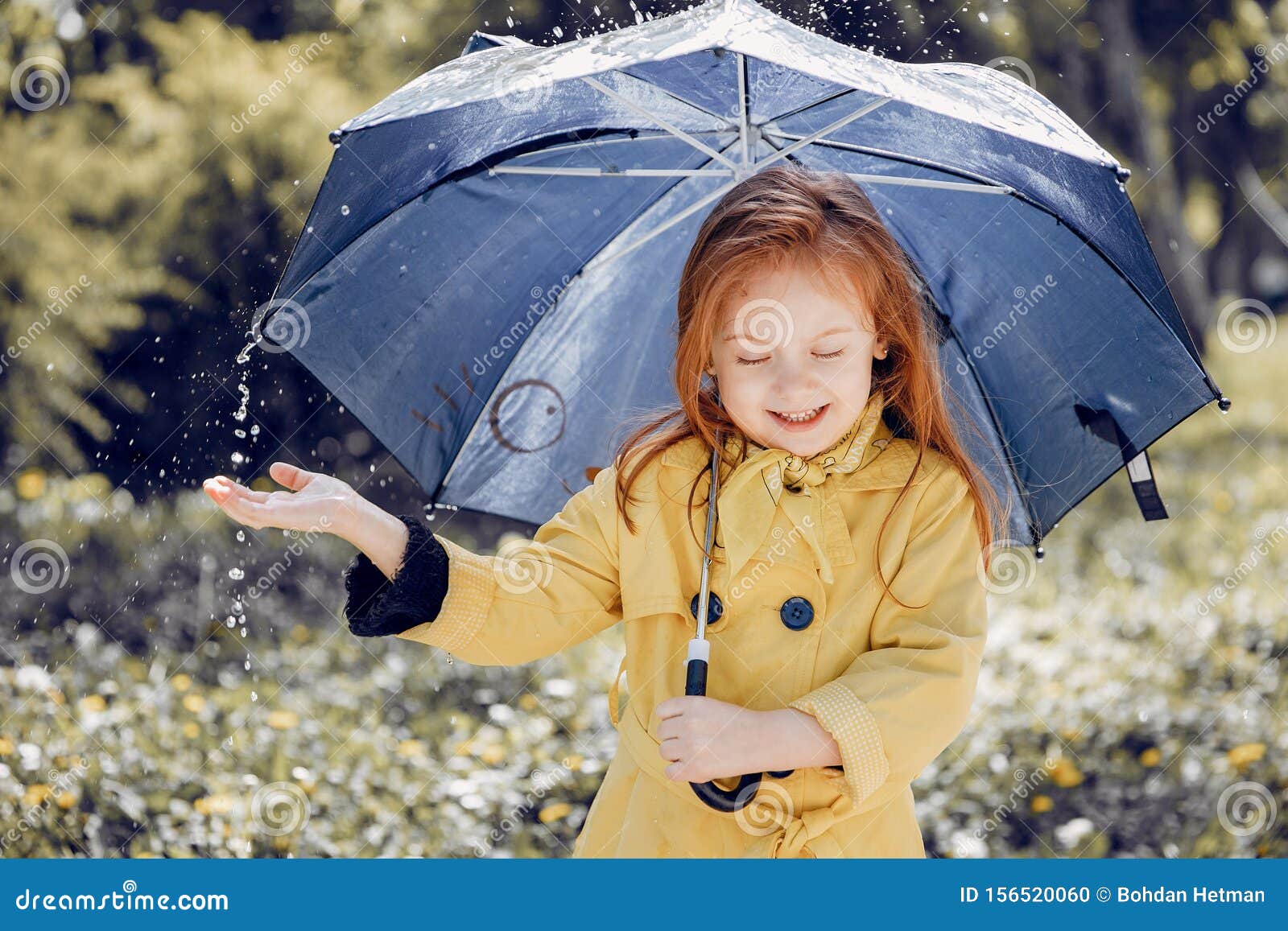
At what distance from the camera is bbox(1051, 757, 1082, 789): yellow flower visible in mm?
4441

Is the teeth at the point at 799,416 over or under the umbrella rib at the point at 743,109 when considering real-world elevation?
under

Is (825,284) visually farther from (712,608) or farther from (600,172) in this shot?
(600,172)

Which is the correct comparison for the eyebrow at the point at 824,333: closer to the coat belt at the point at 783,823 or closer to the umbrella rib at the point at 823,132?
the umbrella rib at the point at 823,132

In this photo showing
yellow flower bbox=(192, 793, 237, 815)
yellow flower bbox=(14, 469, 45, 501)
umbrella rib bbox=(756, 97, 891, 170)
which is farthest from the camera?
yellow flower bbox=(14, 469, 45, 501)

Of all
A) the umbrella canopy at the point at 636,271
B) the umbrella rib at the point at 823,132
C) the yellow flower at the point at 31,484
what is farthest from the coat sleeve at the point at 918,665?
the yellow flower at the point at 31,484

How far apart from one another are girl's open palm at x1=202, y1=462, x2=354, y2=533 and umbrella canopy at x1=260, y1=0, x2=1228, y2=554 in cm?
52

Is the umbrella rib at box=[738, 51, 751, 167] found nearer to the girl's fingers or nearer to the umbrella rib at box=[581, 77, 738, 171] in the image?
the umbrella rib at box=[581, 77, 738, 171]

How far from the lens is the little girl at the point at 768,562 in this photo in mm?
2086

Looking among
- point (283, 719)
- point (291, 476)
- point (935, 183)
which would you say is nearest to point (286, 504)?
point (291, 476)

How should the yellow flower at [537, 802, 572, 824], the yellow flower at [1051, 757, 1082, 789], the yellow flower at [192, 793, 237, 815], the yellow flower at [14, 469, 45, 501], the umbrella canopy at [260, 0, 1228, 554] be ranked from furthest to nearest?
the yellow flower at [14, 469, 45, 501] < the yellow flower at [1051, 757, 1082, 789] < the yellow flower at [537, 802, 572, 824] < the yellow flower at [192, 793, 237, 815] < the umbrella canopy at [260, 0, 1228, 554]

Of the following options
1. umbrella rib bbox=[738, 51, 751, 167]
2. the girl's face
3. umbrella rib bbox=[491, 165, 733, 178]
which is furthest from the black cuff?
umbrella rib bbox=[738, 51, 751, 167]

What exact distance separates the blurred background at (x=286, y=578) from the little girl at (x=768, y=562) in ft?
6.28

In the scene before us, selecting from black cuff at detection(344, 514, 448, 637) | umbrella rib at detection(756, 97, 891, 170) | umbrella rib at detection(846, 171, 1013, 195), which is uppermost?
umbrella rib at detection(756, 97, 891, 170)

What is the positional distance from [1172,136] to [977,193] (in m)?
7.87
